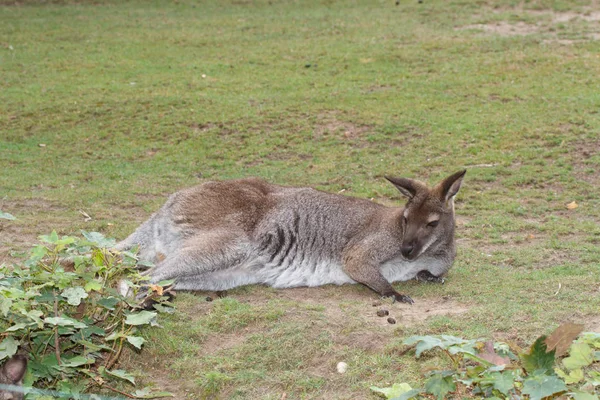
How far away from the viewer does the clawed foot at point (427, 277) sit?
21.5 feet

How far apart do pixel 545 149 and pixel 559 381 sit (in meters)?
7.14

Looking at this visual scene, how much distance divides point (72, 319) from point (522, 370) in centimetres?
250

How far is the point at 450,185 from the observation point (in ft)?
21.5

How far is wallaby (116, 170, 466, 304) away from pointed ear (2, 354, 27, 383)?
185 centimetres

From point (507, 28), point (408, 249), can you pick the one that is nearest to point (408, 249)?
point (408, 249)

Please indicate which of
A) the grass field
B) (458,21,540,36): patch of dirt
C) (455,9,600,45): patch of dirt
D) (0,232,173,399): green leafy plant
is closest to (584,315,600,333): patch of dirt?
the grass field

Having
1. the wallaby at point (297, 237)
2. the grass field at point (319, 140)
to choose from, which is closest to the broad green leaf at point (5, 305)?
the grass field at point (319, 140)

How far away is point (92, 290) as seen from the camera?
531 centimetres

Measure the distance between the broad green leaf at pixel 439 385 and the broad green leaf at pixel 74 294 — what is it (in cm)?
211

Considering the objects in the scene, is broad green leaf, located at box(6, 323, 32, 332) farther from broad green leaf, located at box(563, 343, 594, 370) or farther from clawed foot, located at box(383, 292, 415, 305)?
broad green leaf, located at box(563, 343, 594, 370)

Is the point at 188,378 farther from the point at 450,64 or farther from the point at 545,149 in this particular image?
the point at 450,64

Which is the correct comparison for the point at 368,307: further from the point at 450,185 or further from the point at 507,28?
the point at 507,28

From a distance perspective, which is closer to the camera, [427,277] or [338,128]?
[427,277]

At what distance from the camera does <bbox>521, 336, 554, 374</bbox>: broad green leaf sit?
11.5 ft
